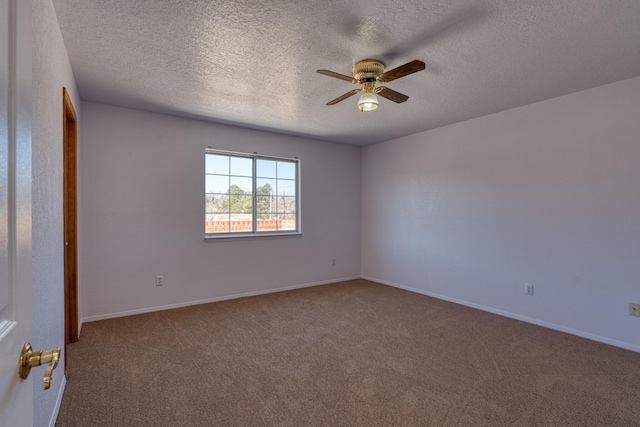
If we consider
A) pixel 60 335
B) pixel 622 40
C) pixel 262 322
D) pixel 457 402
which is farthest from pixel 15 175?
pixel 622 40

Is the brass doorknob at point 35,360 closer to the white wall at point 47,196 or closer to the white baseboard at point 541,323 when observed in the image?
the white wall at point 47,196

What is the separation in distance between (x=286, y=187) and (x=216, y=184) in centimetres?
111

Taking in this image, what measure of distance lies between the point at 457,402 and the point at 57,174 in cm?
302

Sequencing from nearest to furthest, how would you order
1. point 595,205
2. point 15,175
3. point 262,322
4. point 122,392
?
point 15,175
point 122,392
point 595,205
point 262,322

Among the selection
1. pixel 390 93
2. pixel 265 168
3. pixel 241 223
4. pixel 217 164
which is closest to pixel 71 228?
pixel 217 164

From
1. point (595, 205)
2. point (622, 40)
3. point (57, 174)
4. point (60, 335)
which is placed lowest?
point (60, 335)

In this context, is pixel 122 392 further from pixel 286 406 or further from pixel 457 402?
pixel 457 402

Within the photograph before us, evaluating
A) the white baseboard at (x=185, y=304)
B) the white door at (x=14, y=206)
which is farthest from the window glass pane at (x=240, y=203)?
the white door at (x=14, y=206)

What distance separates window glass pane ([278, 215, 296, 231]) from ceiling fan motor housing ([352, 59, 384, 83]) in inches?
111

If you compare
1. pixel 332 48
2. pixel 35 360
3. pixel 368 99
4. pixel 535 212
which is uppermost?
pixel 332 48

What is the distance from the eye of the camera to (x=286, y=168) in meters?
5.01

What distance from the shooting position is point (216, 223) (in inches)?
172

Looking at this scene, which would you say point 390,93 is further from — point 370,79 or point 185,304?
point 185,304

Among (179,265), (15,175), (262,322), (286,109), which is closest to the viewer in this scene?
(15,175)
